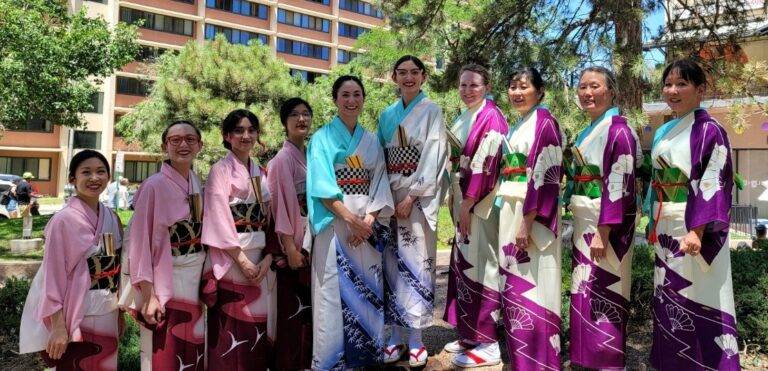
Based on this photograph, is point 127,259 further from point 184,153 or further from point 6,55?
point 6,55

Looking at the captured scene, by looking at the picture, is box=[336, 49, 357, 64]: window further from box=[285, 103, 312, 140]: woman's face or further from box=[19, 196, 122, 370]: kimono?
box=[19, 196, 122, 370]: kimono

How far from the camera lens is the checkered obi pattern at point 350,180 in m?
3.66

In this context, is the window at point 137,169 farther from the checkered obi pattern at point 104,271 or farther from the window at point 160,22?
the checkered obi pattern at point 104,271

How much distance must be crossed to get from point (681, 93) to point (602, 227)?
0.90 metres

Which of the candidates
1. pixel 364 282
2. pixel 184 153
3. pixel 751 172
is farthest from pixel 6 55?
pixel 751 172

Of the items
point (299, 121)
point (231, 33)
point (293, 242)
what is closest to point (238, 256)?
point (293, 242)

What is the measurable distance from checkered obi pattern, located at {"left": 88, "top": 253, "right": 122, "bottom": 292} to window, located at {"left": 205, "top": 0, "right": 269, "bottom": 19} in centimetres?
3620

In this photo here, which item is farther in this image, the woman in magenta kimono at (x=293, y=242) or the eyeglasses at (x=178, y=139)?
the woman in magenta kimono at (x=293, y=242)

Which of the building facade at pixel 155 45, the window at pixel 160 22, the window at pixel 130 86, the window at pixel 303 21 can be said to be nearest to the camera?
the building facade at pixel 155 45

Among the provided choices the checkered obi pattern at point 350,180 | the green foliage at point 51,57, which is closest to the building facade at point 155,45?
the green foliage at point 51,57

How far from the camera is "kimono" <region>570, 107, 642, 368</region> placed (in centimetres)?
334

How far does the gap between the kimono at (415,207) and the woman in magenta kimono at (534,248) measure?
520 millimetres

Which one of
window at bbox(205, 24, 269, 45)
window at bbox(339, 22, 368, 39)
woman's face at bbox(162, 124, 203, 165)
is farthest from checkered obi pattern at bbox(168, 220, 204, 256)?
window at bbox(339, 22, 368, 39)

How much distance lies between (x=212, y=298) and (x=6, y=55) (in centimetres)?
984
